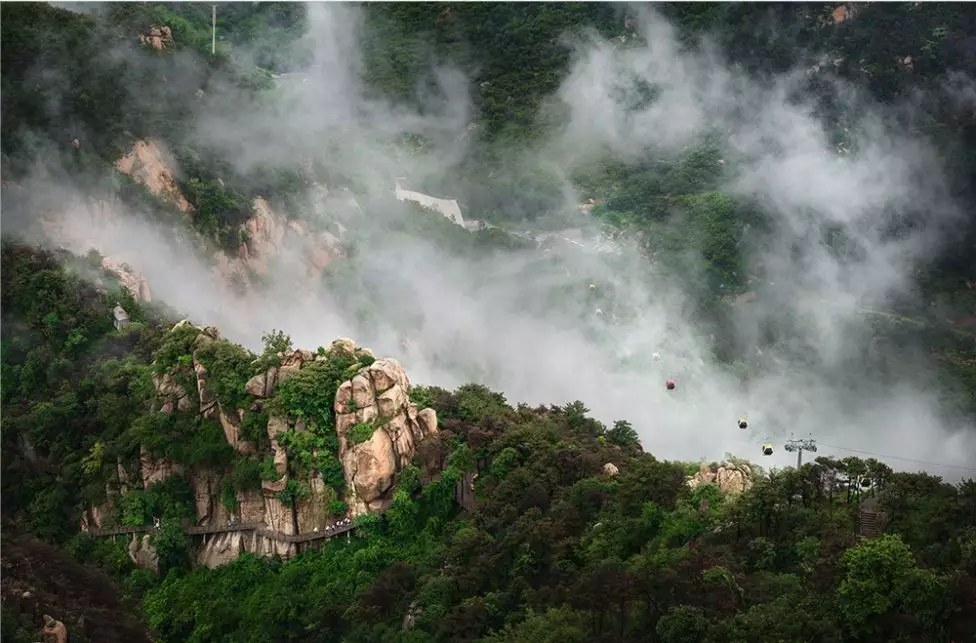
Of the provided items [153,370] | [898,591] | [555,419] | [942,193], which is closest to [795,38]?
[942,193]

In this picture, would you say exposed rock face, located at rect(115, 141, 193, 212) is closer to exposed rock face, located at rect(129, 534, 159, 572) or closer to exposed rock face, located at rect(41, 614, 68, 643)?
exposed rock face, located at rect(129, 534, 159, 572)

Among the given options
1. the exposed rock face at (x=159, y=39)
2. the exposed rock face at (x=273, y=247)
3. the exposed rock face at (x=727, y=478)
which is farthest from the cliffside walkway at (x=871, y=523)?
the exposed rock face at (x=159, y=39)

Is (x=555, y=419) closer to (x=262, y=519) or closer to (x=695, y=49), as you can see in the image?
(x=262, y=519)

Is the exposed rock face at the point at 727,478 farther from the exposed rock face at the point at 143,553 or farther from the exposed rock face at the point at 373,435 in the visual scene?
the exposed rock face at the point at 143,553

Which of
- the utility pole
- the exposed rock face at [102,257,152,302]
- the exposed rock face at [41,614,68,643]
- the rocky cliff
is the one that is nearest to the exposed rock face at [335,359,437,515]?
the rocky cliff

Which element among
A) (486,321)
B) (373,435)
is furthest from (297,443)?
(486,321)

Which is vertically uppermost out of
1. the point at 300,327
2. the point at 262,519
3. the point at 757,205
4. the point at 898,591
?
the point at 757,205
